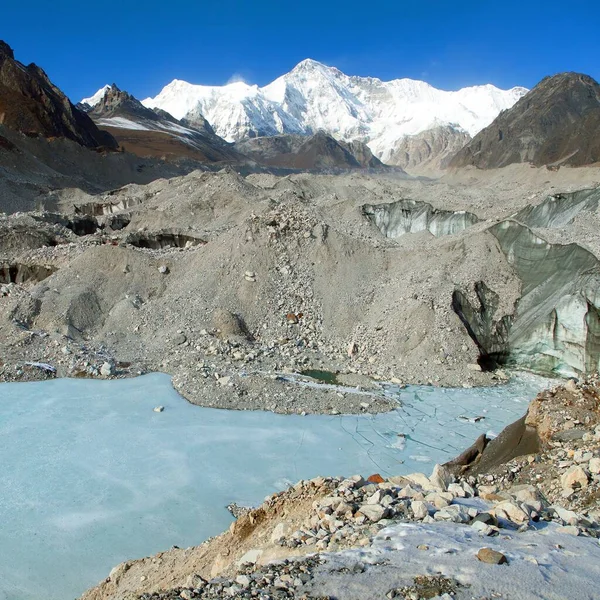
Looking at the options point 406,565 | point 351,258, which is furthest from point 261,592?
point 351,258

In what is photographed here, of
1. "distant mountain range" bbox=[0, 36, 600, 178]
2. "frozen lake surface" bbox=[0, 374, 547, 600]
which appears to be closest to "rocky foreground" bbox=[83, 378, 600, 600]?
"frozen lake surface" bbox=[0, 374, 547, 600]

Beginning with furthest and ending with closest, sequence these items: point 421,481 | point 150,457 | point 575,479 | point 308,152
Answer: point 308,152
point 150,457
point 575,479
point 421,481

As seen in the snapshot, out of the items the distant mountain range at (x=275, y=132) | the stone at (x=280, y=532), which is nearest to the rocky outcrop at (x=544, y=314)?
the stone at (x=280, y=532)

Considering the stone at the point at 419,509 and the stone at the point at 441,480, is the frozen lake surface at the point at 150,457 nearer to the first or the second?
the stone at the point at 441,480

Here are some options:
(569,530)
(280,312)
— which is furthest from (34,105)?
(569,530)

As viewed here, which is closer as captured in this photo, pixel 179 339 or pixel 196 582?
pixel 196 582

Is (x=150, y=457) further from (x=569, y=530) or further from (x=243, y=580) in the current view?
(x=569, y=530)

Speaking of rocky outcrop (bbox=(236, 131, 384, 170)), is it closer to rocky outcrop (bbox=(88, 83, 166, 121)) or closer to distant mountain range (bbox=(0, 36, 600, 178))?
distant mountain range (bbox=(0, 36, 600, 178))
